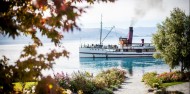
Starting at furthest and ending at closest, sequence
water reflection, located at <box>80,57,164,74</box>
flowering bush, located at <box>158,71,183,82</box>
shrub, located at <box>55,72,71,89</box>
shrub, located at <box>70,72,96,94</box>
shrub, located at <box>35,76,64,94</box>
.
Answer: water reflection, located at <box>80,57,164,74</box>
flowering bush, located at <box>158,71,183,82</box>
shrub, located at <box>70,72,96,94</box>
shrub, located at <box>55,72,71,89</box>
shrub, located at <box>35,76,64,94</box>

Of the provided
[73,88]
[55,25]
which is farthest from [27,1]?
[73,88]

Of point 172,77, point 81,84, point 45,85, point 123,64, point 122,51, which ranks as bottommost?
point 123,64

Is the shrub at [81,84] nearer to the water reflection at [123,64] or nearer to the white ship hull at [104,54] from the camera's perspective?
the water reflection at [123,64]

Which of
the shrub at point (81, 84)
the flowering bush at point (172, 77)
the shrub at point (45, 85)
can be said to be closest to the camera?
the shrub at point (45, 85)

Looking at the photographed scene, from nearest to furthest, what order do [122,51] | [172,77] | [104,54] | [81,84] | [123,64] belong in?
[81,84], [172,77], [123,64], [122,51], [104,54]

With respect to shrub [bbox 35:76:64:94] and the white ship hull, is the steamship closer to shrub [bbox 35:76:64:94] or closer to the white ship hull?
the white ship hull

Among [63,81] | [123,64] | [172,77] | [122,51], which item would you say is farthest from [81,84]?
[122,51]

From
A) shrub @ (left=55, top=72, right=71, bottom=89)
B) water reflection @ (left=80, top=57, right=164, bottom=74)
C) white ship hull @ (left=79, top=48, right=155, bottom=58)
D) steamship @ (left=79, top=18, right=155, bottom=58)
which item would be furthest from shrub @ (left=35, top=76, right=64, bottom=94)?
white ship hull @ (left=79, top=48, right=155, bottom=58)

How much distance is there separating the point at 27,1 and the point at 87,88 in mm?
15635

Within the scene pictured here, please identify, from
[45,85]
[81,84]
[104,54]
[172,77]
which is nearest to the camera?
[45,85]

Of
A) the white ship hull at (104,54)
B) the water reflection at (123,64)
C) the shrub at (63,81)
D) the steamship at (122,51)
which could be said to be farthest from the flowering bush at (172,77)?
the white ship hull at (104,54)

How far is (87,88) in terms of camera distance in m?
20.8

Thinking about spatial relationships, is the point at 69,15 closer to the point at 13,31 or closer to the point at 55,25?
the point at 55,25

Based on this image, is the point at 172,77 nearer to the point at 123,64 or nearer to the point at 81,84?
the point at 81,84
